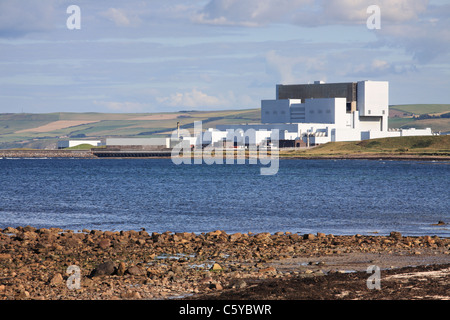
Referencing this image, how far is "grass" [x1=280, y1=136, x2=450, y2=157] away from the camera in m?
144

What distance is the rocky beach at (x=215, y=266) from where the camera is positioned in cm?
1531

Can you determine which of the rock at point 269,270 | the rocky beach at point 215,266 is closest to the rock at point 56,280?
the rocky beach at point 215,266

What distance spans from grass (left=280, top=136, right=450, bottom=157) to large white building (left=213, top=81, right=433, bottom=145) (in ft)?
12.6

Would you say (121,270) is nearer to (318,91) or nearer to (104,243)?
(104,243)

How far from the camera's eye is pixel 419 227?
3120cm

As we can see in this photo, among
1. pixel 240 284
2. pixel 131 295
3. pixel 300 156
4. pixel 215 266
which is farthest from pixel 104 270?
pixel 300 156

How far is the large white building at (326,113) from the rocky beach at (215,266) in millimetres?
126746

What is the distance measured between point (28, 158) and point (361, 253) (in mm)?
182227

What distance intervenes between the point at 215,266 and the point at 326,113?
450ft

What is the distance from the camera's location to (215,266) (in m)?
18.7
